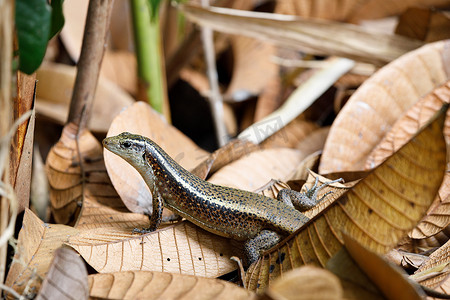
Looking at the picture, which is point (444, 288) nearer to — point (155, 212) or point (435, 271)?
point (435, 271)

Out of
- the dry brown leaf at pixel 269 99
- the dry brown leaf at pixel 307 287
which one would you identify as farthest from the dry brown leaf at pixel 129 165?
the dry brown leaf at pixel 307 287

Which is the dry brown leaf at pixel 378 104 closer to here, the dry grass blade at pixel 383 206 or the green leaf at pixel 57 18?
the dry grass blade at pixel 383 206

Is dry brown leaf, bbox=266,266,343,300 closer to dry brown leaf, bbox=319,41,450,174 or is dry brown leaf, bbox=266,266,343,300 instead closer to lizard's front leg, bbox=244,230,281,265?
lizard's front leg, bbox=244,230,281,265

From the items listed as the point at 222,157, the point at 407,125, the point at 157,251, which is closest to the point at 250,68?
the point at 222,157

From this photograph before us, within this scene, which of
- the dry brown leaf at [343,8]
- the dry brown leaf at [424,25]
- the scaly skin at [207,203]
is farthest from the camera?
the dry brown leaf at [343,8]

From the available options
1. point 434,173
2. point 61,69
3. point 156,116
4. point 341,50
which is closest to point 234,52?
point 341,50

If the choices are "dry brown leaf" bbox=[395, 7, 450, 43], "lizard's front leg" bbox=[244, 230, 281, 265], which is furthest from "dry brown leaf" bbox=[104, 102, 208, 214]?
"dry brown leaf" bbox=[395, 7, 450, 43]
